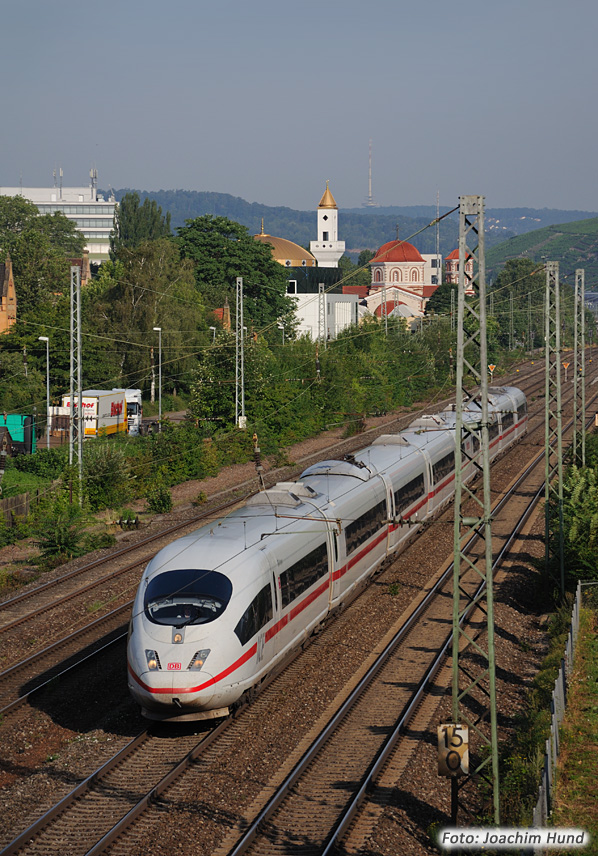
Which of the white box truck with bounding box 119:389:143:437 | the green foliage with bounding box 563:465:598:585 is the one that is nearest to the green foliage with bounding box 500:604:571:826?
the green foliage with bounding box 563:465:598:585

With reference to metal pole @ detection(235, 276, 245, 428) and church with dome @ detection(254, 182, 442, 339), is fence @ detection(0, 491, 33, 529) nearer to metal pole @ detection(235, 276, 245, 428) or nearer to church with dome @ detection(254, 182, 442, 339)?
metal pole @ detection(235, 276, 245, 428)

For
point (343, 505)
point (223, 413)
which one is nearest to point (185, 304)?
point (223, 413)

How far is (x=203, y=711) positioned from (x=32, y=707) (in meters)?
3.89

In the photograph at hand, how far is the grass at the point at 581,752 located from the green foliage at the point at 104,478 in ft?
66.3

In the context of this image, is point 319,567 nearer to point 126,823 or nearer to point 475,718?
point 475,718

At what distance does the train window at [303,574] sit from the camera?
16.5 meters

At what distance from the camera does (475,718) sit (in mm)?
15727

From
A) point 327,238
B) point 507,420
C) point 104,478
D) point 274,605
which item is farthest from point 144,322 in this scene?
point 327,238

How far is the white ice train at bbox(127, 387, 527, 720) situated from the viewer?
14.0 m

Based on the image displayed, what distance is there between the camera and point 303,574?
690 inches

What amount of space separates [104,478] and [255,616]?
20.9 meters

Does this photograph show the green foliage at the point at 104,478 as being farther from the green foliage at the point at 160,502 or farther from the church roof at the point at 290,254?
the church roof at the point at 290,254

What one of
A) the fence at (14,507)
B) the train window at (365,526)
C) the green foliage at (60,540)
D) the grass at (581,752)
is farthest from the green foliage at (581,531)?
the fence at (14,507)

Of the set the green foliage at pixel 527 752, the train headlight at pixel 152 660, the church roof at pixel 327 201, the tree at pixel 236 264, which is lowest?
the green foliage at pixel 527 752
